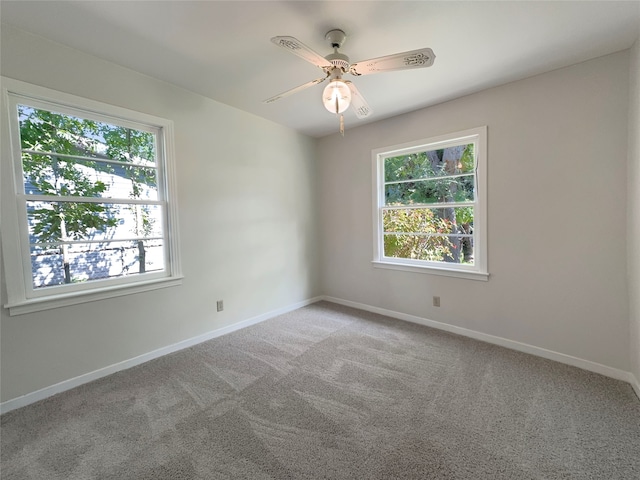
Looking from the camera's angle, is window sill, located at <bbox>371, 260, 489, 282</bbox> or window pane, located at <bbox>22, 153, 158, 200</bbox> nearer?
window pane, located at <bbox>22, 153, 158, 200</bbox>

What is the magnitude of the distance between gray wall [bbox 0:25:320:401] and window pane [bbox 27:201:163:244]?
318mm

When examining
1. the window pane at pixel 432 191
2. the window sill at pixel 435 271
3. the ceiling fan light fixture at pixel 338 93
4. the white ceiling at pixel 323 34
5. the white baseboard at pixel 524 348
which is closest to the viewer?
the white ceiling at pixel 323 34

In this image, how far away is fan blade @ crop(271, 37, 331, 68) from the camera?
55.2 inches

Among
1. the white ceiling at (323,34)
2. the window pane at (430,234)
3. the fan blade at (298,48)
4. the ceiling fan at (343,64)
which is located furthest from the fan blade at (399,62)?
the window pane at (430,234)

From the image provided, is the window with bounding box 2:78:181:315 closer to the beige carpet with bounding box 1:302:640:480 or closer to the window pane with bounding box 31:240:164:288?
the window pane with bounding box 31:240:164:288

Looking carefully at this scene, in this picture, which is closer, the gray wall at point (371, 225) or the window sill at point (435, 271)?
the gray wall at point (371, 225)

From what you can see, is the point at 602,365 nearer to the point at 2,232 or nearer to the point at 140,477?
the point at 140,477

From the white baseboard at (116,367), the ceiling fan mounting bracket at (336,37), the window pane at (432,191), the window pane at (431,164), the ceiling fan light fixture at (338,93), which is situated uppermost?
the ceiling fan mounting bracket at (336,37)

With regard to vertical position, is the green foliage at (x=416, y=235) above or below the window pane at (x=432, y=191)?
below

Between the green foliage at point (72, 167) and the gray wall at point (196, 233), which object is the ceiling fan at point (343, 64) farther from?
the green foliage at point (72, 167)

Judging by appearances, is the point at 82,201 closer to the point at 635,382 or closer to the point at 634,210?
the point at 634,210

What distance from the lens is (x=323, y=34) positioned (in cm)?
191

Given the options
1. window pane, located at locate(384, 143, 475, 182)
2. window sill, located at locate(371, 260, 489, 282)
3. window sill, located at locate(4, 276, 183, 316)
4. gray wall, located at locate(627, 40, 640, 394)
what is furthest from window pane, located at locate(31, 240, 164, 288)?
gray wall, located at locate(627, 40, 640, 394)

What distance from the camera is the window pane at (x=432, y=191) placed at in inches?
117
